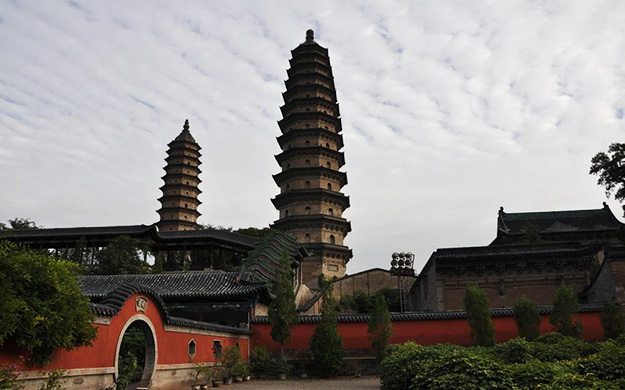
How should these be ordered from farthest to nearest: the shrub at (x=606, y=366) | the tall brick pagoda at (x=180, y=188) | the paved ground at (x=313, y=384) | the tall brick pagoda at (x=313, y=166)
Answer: the tall brick pagoda at (x=180, y=188) → the tall brick pagoda at (x=313, y=166) → the paved ground at (x=313, y=384) → the shrub at (x=606, y=366)

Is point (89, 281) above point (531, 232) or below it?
below

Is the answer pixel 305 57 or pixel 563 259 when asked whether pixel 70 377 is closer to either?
pixel 563 259

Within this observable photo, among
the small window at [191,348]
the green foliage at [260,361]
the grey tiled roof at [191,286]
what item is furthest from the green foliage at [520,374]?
the grey tiled roof at [191,286]

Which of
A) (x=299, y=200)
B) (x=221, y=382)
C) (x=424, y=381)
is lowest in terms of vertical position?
(x=221, y=382)

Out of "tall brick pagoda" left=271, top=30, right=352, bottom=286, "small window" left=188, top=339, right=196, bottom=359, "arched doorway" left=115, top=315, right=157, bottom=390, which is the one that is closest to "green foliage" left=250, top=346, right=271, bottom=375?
"small window" left=188, top=339, right=196, bottom=359

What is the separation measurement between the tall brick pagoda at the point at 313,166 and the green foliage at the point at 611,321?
2013cm

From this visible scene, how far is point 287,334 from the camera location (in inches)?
681

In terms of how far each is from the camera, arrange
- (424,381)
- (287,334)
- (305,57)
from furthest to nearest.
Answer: (305,57), (287,334), (424,381)

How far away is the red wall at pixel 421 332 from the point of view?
18.2m

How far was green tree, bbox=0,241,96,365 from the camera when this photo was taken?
646 centimetres

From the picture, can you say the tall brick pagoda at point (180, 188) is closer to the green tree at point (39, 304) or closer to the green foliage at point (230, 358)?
the green foliage at point (230, 358)

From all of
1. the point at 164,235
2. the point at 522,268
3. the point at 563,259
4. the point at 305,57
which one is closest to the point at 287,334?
the point at 522,268

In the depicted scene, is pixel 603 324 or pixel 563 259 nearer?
pixel 603 324

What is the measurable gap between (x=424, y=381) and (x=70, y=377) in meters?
5.77
